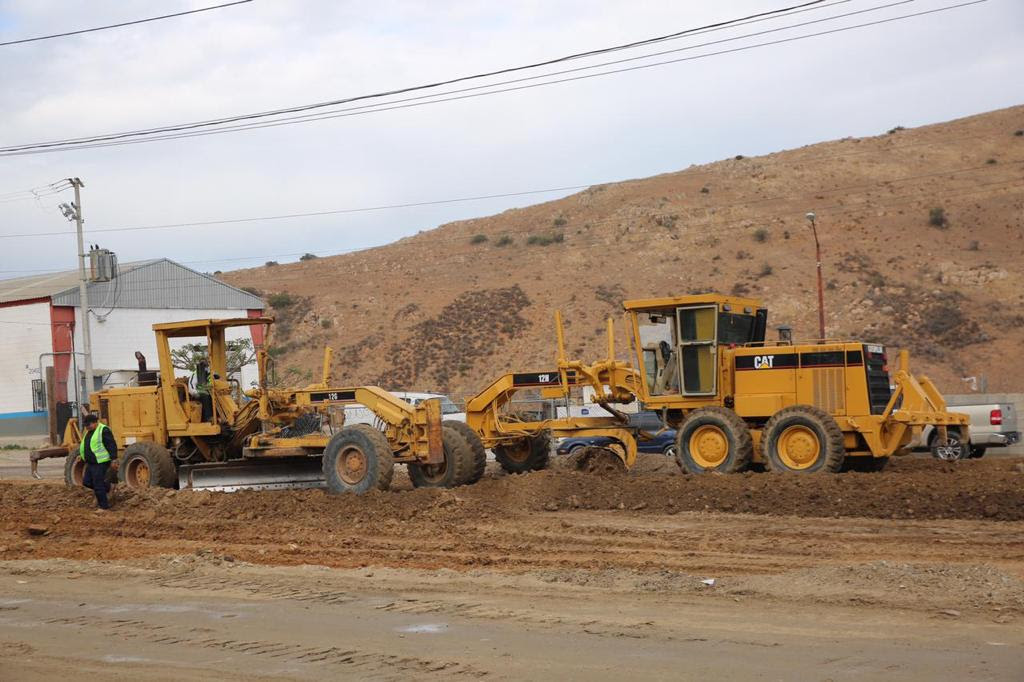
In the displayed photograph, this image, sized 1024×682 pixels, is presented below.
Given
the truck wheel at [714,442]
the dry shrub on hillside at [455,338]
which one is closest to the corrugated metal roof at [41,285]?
the dry shrub on hillside at [455,338]

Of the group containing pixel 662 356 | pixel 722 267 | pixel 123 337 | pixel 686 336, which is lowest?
pixel 662 356

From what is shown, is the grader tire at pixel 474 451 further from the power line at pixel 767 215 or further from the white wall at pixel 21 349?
the power line at pixel 767 215

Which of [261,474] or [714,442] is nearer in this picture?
[261,474]

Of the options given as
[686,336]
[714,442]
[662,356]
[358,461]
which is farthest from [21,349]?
[714,442]

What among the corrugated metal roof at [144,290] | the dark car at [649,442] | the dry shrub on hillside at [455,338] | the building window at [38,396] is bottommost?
the dark car at [649,442]

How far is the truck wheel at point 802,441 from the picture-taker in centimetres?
1741

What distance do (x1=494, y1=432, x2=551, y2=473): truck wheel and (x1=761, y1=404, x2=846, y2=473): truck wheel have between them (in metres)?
3.92

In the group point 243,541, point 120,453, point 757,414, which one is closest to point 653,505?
point 757,414

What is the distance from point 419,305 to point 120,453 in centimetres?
5409

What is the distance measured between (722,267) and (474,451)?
178 ft

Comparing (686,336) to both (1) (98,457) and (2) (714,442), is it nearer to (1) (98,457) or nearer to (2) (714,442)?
(2) (714,442)

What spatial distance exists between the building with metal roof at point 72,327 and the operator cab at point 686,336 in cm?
3133

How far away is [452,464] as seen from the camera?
57.8 ft

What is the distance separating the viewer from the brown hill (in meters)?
61.7
